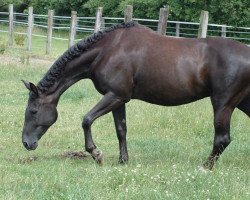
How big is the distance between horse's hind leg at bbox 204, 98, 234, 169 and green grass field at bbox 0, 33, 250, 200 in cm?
14

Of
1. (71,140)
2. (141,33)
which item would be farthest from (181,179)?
(71,140)

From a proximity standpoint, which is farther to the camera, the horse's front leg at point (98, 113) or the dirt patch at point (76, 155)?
the dirt patch at point (76, 155)

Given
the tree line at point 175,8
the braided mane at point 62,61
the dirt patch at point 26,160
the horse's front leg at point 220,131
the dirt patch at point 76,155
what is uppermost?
the braided mane at point 62,61

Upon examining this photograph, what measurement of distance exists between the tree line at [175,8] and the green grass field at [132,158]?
76.3ft

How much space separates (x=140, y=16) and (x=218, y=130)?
3296 cm

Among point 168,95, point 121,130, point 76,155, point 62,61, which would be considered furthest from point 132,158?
point 62,61

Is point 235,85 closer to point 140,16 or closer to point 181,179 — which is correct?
point 181,179

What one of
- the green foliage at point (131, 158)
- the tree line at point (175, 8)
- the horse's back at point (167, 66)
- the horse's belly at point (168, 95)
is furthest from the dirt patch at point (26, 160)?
the tree line at point (175, 8)

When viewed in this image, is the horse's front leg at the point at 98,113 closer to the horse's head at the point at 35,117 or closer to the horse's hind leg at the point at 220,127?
the horse's head at the point at 35,117

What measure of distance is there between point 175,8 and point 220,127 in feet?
97.3

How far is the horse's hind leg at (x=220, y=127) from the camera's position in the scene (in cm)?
676

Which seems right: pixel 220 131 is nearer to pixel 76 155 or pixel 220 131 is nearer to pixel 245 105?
pixel 245 105

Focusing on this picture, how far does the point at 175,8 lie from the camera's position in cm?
3572

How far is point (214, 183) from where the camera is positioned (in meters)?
5.60
